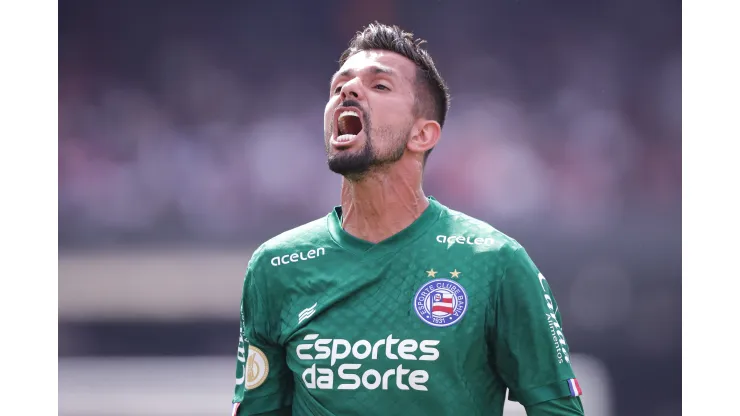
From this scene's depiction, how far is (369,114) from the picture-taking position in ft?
8.23

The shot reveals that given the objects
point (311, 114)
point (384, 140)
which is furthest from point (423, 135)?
point (311, 114)

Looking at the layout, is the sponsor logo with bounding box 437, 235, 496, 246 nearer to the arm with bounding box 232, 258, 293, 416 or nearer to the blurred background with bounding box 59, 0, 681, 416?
the arm with bounding box 232, 258, 293, 416

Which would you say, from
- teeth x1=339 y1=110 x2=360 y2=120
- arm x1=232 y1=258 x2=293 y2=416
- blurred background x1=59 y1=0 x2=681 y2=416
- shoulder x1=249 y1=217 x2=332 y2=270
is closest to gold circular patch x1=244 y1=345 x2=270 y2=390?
arm x1=232 y1=258 x2=293 y2=416

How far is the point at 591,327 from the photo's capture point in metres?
4.83

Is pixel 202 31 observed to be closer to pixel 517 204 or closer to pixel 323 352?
pixel 517 204

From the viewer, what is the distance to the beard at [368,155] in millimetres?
2477

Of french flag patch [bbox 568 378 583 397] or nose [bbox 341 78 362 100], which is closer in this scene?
french flag patch [bbox 568 378 583 397]

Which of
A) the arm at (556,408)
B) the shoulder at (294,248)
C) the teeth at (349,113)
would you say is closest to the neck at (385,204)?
the shoulder at (294,248)

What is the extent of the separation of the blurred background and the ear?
7.80 ft

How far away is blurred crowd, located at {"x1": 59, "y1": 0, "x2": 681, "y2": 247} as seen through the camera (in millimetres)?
4961

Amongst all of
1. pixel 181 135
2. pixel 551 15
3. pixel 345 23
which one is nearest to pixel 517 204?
pixel 551 15

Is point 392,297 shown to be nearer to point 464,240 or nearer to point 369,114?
point 464,240

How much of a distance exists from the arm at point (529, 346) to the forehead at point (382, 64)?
68 centimetres

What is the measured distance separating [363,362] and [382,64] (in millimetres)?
948
